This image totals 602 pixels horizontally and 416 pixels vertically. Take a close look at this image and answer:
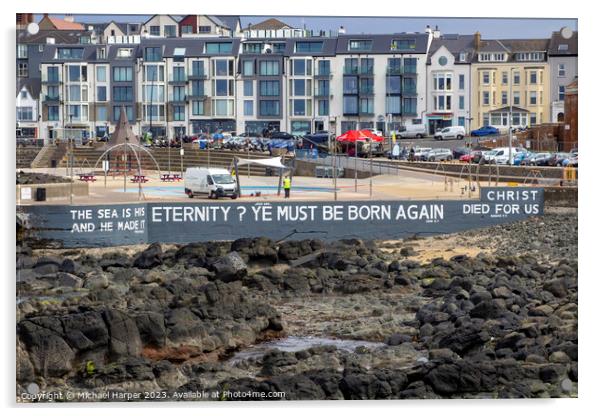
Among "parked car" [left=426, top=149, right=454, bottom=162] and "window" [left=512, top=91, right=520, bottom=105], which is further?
"parked car" [left=426, top=149, right=454, bottom=162]

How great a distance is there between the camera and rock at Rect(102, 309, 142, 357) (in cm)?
3678

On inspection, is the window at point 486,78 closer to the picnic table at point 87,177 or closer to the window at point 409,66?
the window at point 409,66

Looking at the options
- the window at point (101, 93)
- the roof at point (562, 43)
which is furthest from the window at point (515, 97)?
the window at point (101, 93)

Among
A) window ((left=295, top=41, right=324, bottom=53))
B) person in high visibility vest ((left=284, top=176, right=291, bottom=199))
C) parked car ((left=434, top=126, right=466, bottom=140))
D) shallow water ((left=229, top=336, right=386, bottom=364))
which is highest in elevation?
window ((left=295, top=41, right=324, bottom=53))

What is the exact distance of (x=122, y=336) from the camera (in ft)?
121

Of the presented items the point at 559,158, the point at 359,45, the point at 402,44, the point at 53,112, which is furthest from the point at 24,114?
the point at 559,158

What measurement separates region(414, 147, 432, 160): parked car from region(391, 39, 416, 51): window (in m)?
2.80

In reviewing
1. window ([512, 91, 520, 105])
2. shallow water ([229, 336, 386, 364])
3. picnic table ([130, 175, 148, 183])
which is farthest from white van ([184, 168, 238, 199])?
window ([512, 91, 520, 105])

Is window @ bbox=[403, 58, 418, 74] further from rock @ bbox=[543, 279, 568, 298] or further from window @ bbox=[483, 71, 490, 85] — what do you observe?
rock @ bbox=[543, 279, 568, 298]

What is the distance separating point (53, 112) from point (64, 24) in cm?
184

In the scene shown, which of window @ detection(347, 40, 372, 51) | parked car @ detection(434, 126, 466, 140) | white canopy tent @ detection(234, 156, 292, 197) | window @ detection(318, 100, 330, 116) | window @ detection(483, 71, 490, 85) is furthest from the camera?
white canopy tent @ detection(234, 156, 292, 197)

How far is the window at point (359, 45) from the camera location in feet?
130

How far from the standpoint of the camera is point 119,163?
4262 cm

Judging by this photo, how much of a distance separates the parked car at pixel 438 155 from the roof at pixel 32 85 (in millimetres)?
7915
